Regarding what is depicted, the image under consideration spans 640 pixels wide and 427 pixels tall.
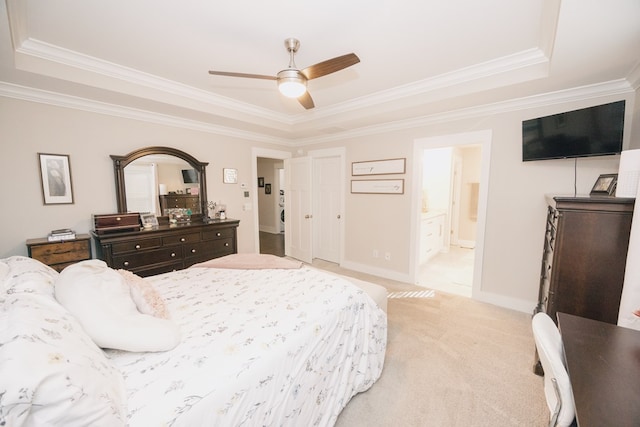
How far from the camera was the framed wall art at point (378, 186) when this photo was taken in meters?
3.73

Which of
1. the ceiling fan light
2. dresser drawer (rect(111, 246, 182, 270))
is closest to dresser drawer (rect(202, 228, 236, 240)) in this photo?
dresser drawer (rect(111, 246, 182, 270))

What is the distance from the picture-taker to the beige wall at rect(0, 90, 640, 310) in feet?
7.91

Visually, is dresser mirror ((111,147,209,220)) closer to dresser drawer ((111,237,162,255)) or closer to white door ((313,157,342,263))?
dresser drawer ((111,237,162,255))

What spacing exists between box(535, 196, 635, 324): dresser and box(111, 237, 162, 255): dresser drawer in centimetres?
378

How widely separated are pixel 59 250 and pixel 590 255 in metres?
4.46

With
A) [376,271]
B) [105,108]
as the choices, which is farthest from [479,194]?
[105,108]

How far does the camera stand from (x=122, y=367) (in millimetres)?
1014

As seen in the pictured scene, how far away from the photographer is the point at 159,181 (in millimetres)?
3271

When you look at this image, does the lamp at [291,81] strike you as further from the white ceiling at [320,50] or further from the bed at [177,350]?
the bed at [177,350]

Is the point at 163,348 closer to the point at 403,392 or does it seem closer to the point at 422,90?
the point at 403,392

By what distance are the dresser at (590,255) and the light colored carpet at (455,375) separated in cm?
62

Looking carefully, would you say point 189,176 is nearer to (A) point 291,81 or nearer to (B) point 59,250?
(B) point 59,250

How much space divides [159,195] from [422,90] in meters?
3.48

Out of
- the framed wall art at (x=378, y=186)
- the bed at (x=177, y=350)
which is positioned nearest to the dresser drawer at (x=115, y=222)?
the bed at (x=177, y=350)
